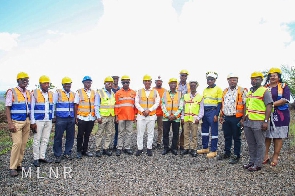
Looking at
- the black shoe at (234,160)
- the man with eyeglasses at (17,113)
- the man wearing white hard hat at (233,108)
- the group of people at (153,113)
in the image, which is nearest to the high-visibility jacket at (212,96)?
the group of people at (153,113)

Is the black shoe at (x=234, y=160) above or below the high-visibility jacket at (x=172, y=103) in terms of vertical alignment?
below

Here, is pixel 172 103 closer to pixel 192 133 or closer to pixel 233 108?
pixel 192 133

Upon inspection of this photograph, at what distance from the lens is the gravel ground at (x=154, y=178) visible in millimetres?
4977

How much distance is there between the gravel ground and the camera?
16.3ft

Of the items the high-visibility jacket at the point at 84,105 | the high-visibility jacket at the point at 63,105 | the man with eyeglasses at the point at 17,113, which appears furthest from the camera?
the high-visibility jacket at the point at 84,105

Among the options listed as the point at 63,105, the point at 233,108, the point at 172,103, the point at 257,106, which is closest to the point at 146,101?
the point at 172,103

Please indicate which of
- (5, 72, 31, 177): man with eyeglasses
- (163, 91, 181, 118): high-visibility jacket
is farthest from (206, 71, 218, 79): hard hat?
(5, 72, 31, 177): man with eyeglasses

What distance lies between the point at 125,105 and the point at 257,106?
3.67m

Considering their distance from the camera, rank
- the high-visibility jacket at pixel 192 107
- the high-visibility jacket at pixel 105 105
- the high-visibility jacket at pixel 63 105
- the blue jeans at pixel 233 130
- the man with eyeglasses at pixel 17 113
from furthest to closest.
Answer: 1. the high-visibility jacket at pixel 105 105
2. the high-visibility jacket at pixel 192 107
3. the high-visibility jacket at pixel 63 105
4. the blue jeans at pixel 233 130
5. the man with eyeglasses at pixel 17 113

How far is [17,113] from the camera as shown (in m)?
6.04

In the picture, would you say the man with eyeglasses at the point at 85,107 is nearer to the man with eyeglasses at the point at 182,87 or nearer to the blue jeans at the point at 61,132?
the blue jeans at the point at 61,132

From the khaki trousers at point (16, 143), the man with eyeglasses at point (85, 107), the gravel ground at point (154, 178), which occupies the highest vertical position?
the man with eyeglasses at point (85, 107)

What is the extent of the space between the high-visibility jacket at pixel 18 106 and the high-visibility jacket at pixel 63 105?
0.95m

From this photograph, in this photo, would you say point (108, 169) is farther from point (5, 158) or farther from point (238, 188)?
point (5, 158)
